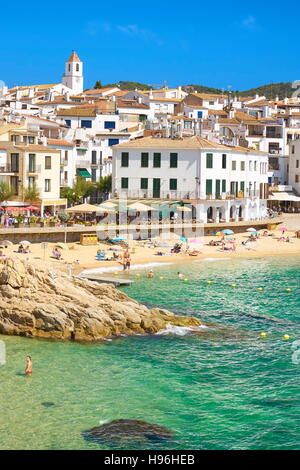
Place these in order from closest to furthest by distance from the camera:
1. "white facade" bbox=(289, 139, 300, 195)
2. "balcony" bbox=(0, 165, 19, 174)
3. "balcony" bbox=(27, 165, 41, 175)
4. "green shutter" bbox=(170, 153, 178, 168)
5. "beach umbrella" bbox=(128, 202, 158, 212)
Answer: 1. "beach umbrella" bbox=(128, 202, 158, 212)
2. "balcony" bbox=(0, 165, 19, 174)
3. "balcony" bbox=(27, 165, 41, 175)
4. "green shutter" bbox=(170, 153, 178, 168)
5. "white facade" bbox=(289, 139, 300, 195)

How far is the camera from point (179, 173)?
67.9 meters

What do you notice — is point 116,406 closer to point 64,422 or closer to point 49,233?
point 64,422

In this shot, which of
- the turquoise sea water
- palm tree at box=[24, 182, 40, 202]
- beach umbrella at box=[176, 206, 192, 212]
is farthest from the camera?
beach umbrella at box=[176, 206, 192, 212]

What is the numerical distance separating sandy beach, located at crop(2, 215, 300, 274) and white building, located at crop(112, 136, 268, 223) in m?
4.25

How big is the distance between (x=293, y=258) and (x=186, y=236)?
949cm

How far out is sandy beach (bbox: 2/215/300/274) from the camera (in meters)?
49.5

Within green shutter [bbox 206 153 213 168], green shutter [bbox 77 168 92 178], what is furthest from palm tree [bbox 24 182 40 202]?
green shutter [bbox 206 153 213 168]

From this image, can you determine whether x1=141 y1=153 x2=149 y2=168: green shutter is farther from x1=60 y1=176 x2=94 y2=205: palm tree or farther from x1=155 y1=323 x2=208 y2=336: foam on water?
x1=155 y1=323 x2=208 y2=336: foam on water

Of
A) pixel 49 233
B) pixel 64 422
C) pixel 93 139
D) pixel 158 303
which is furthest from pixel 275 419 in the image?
pixel 93 139

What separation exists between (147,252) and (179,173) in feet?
45.6

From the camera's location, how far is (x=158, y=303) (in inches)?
1547

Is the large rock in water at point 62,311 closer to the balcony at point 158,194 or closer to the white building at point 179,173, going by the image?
the balcony at point 158,194

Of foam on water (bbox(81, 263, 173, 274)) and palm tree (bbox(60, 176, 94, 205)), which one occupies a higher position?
palm tree (bbox(60, 176, 94, 205))
